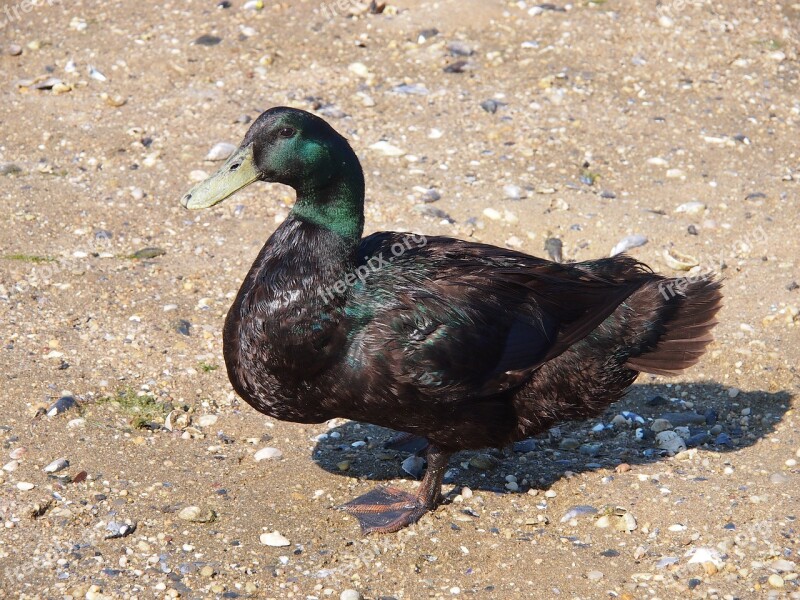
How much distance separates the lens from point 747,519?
15.9ft

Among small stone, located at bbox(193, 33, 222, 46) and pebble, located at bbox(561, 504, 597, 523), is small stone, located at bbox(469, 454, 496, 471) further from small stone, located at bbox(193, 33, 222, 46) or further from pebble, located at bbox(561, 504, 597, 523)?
small stone, located at bbox(193, 33, 222, 46)

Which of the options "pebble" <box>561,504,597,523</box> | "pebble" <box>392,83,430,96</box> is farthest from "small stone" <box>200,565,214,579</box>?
"pebble" <box>392,83,430,96</box>

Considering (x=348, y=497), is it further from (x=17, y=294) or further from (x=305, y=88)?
(x=305, y=88)

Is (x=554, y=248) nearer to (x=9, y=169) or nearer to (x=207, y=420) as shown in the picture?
(x=207, y=420)

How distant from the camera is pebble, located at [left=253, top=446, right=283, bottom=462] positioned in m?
5.37

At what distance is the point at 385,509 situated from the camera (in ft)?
16.5

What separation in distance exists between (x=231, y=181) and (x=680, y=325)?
2506 mm

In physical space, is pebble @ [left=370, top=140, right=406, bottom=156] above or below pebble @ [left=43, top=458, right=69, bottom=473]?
above

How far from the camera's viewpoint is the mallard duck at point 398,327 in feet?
15.2

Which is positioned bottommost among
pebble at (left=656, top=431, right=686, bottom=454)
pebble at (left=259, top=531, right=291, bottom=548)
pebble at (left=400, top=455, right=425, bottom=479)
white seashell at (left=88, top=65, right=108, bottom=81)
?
pebble at (left=400, top=455, right=425, bottom=479)

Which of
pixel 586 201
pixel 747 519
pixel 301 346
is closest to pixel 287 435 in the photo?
pixel 301 346

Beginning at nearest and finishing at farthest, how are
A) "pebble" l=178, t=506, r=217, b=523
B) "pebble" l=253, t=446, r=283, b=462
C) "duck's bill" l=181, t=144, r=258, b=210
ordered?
1. "duck's bill" l=181, t=144, r=258, b=210
2. "pebble" l=178, t=506, r=217, b=523
3. "pebble" l=253, t=446, r=283, b=462

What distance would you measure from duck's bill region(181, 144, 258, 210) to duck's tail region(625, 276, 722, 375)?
7.10 feet

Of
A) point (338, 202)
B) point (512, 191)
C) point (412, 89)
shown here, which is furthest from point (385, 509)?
point (412, 89)
